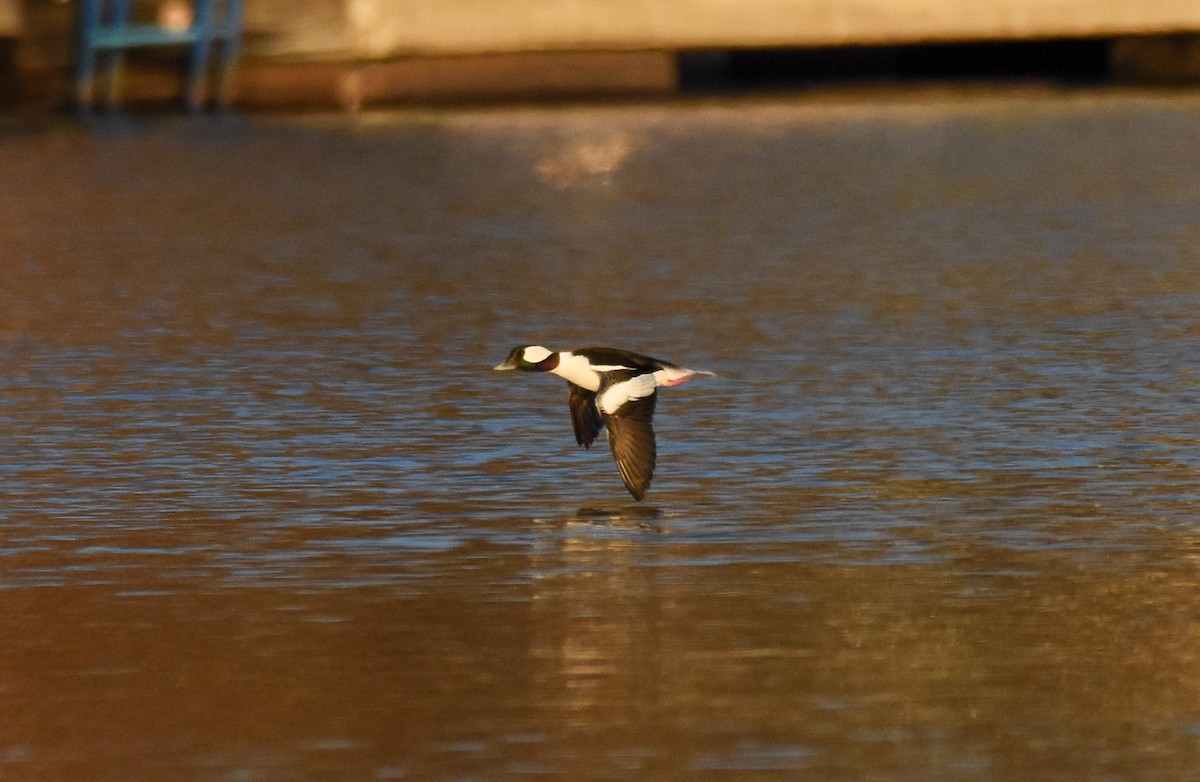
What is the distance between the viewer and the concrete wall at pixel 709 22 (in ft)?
102

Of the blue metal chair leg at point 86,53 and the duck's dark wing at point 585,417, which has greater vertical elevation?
the duck's dark wing at point 585,417

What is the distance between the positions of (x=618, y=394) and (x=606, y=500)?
0.39m

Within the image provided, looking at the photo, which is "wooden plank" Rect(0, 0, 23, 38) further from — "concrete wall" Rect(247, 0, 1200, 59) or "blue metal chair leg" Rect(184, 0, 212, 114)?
"concrete wall" Rect(247, 0, 1200, 59)

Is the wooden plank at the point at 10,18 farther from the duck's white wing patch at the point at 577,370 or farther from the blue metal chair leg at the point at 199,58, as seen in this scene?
the duck's white wing patch at the point at 577,370

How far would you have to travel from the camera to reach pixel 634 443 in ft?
30.7

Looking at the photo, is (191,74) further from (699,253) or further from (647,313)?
(647,313)

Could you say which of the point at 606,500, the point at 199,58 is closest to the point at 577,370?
the point at 606,500

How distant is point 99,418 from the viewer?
38.2 feet

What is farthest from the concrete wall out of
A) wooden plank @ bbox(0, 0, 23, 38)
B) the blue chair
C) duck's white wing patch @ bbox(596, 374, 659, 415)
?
duck's white wing patch @ bbox(596, 374, 659, 415)

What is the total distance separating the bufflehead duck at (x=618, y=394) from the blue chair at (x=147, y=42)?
21.9 metres

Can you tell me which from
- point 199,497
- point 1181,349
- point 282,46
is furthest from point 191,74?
point 199,497

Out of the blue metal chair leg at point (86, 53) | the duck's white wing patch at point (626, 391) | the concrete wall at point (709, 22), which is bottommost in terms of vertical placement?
the blue metal chair leg at point (86, 53)

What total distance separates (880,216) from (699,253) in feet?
7.09

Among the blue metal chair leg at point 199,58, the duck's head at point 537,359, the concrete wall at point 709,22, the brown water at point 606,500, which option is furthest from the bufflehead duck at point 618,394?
the blue metal chair leg at point 199,58
